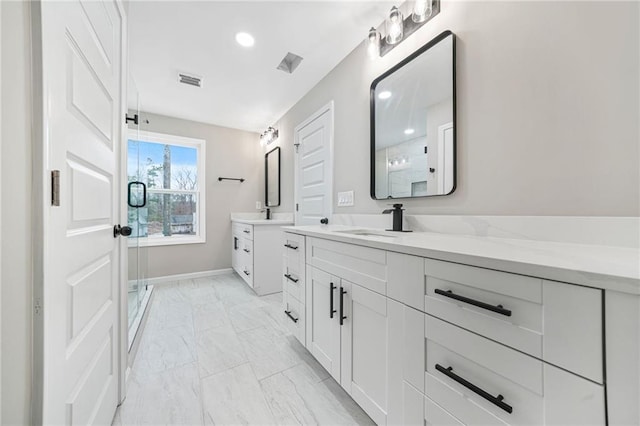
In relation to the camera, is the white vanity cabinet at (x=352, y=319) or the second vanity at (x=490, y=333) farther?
the white vanity cabinet at (x=352, y=319)

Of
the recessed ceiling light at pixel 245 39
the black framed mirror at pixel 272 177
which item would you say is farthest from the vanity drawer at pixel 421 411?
the black framed mirror at pixel 272 177

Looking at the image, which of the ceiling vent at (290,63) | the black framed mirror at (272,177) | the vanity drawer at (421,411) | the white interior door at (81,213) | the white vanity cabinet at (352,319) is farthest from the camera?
the black framed mirror at (272,177)

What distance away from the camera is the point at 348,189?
2006 mm

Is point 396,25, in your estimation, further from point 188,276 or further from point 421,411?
point 188,276

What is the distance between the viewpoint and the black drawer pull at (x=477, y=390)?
1.95 ft

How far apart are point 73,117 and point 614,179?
179 centimetres

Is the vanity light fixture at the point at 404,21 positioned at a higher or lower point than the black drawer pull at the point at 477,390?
higher

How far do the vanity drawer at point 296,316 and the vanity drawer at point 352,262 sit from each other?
371mm

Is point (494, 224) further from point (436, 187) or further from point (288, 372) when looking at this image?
point (288, 372)

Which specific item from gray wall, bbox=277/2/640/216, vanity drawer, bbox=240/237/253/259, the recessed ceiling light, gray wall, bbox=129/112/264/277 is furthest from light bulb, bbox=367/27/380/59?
gray wall, bbox=129/112/264/277

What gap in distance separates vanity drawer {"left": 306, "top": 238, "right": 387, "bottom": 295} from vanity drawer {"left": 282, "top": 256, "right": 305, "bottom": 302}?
199 millimetres

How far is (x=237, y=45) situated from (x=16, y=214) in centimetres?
199

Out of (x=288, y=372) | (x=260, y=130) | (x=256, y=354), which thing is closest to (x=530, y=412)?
(x=288, y=372)

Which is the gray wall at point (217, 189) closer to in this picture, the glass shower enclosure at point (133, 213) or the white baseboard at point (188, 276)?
the white baseboard at point (188, 276)
